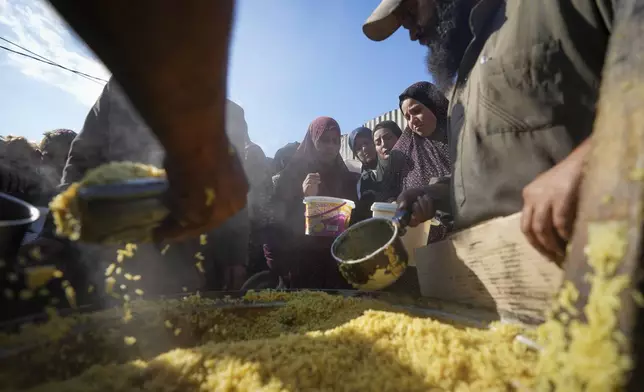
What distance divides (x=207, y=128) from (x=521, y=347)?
125 cm

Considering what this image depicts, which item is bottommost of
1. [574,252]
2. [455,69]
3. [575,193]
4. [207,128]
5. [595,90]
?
[574,252]

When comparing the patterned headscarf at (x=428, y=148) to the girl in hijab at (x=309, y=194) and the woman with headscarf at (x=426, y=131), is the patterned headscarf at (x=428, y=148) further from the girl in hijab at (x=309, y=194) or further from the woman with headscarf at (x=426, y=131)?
the girl in hijab at (x=309, y=194)

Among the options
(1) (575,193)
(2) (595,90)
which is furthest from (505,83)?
(1) (575,193)

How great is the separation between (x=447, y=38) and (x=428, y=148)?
5.31ft

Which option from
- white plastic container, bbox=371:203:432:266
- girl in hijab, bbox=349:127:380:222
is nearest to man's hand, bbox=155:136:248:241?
white plastic container, bbox=371:203:432:266

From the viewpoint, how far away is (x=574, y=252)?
879 mm

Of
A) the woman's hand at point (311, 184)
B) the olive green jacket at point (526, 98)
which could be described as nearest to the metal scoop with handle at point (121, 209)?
the olive green jacket at point (526, 98)

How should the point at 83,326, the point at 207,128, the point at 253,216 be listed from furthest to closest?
the point at 253,216
the point at 83,326
the point at 207,128

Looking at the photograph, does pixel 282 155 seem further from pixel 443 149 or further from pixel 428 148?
pixel 443 149

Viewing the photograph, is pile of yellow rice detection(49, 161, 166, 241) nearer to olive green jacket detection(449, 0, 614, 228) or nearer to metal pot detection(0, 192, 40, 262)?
metal pot detection(0, 192, 40, 262)

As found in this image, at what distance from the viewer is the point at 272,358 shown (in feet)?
3.92

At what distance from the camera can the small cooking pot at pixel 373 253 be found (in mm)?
1929

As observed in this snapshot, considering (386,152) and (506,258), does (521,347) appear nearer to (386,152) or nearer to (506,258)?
(506,258)

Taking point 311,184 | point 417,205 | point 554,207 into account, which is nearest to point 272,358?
point 554,207
